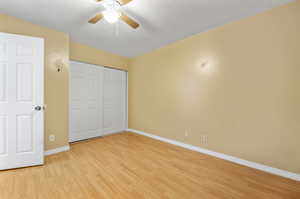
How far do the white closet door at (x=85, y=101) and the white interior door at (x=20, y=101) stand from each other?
1.16 metres

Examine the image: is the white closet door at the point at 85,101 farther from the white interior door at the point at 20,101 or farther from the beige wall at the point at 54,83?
the white interior door at the point at 20,101

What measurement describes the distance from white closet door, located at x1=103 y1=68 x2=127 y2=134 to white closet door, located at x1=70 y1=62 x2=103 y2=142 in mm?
207

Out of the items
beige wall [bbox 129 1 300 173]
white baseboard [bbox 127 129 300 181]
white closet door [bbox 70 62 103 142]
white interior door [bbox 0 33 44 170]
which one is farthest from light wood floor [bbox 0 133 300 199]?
white closet door [bbox 70 62 103 142]

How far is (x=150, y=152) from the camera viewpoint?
2914 mm

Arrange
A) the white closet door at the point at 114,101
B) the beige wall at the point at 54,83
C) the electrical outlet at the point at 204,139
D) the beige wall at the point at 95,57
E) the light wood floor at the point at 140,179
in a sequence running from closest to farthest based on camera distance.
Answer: the light wood floor at the point at 140,179 → the beige wall at the point at 54,83 → the electrical outlet at the point at 204,139 → the beige wall at the point at 95,57 → the white closet door at the point at 114,101

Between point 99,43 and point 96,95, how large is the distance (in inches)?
57.8

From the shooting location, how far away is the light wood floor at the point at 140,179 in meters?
1.61

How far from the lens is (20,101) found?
221 cm

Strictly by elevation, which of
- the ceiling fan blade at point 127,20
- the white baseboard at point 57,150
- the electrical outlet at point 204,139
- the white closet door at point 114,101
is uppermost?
the ceiling fan blade at point 127,20

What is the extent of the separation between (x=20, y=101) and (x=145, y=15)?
2.58 m

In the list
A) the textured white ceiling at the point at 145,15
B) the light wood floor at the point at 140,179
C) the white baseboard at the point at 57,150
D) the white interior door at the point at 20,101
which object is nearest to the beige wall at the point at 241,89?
the textured white ceiling at the point at 145,15

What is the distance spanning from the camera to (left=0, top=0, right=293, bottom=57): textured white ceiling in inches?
80.0

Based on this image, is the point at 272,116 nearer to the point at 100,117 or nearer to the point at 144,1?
the point at 144,1

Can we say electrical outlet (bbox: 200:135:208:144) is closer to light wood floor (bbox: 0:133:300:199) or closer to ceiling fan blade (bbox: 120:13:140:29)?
light wood floor (bbox: 0:133:300:199)
